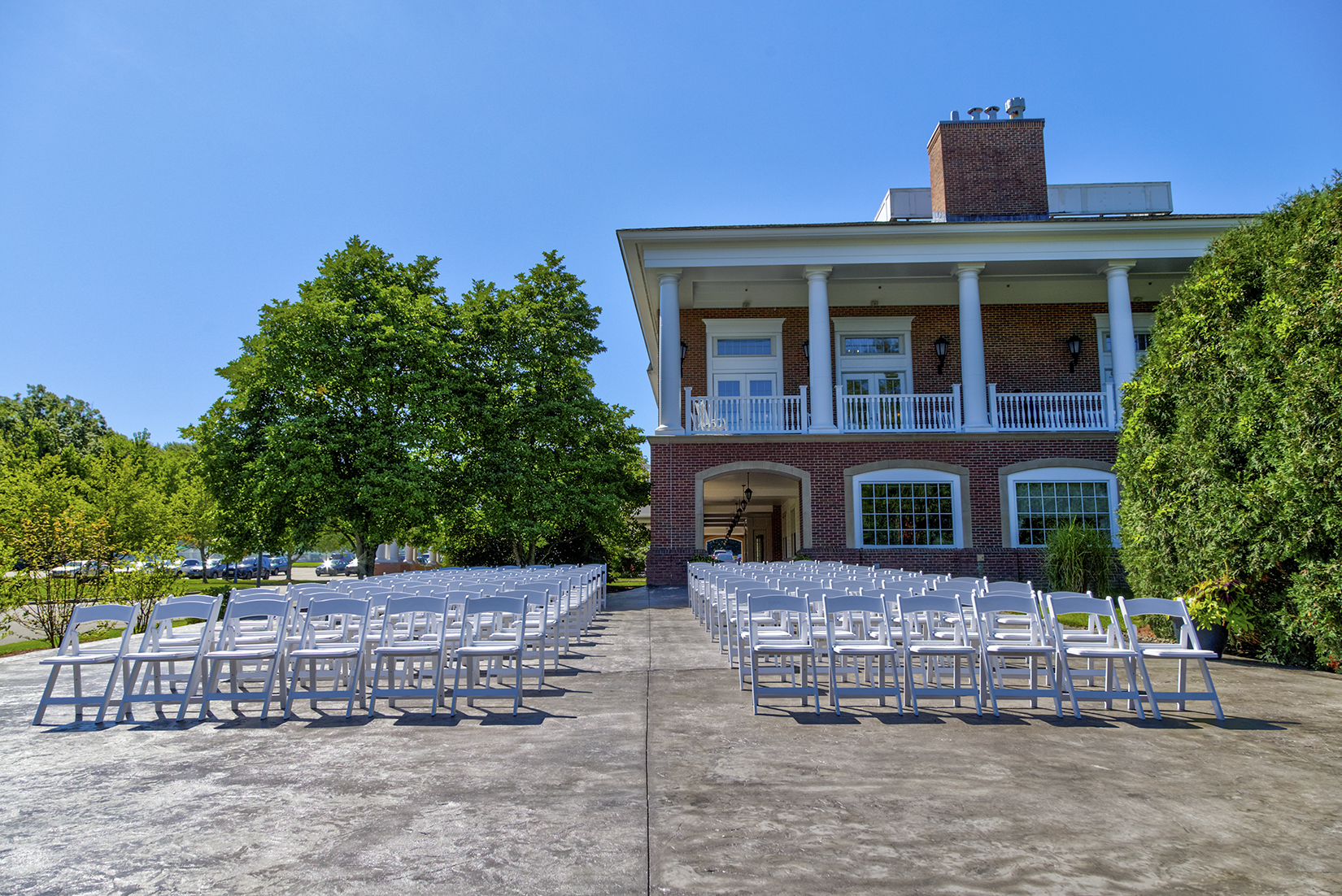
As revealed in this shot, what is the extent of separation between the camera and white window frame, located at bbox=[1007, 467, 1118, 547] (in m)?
20.3

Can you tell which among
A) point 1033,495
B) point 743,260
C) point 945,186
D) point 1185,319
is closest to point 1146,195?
point 945,186

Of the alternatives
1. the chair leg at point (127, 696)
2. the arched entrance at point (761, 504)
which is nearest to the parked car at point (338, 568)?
the arched entrance at point (761, 504)

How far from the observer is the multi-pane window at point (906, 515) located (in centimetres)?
2044

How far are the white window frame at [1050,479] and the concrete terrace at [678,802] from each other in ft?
45.6

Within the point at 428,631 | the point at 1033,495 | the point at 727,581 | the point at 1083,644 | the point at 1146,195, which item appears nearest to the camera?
the point at 1083,644

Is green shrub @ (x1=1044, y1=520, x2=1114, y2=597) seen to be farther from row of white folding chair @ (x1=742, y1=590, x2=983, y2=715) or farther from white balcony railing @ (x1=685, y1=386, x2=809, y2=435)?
row of white folding chair @ (x1=742, y1=590, x2=983, y2=715)

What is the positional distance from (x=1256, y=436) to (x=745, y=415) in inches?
499

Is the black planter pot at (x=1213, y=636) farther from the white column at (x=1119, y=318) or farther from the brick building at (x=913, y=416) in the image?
the white column at (x=1119, y=318)

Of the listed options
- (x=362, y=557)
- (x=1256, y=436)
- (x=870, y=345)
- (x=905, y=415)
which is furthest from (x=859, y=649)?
(x=362, y=557)

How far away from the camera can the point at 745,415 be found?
21.0m

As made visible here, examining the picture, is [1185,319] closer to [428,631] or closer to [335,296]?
[428,631]

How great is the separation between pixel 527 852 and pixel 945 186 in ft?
77.7

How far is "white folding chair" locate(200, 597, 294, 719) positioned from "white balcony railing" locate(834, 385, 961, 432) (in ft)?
50.3

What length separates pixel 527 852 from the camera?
3.68 metres
